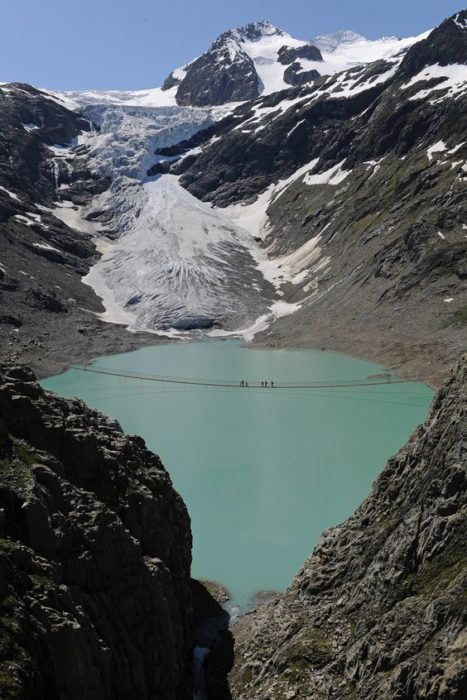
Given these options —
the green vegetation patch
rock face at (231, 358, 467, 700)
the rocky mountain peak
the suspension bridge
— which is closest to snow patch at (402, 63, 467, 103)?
the rocky mountain peak

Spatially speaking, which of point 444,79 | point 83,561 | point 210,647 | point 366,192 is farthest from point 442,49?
point 83,561

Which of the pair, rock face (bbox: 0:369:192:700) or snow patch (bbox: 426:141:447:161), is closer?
rock face (bbox: 0:369:192:700)

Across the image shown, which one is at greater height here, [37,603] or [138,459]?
[138,459]

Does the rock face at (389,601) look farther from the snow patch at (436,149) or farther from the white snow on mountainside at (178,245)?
the snow patch at (436,149)

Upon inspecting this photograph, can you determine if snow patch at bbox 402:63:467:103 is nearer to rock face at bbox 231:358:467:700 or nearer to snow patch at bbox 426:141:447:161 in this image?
snow patch at bbox 426:141:447:161

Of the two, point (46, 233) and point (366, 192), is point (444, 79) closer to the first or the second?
point (366, 192)

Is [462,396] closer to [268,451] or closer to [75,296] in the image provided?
[268,451]

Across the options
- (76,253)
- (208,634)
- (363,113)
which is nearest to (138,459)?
(208,634)
